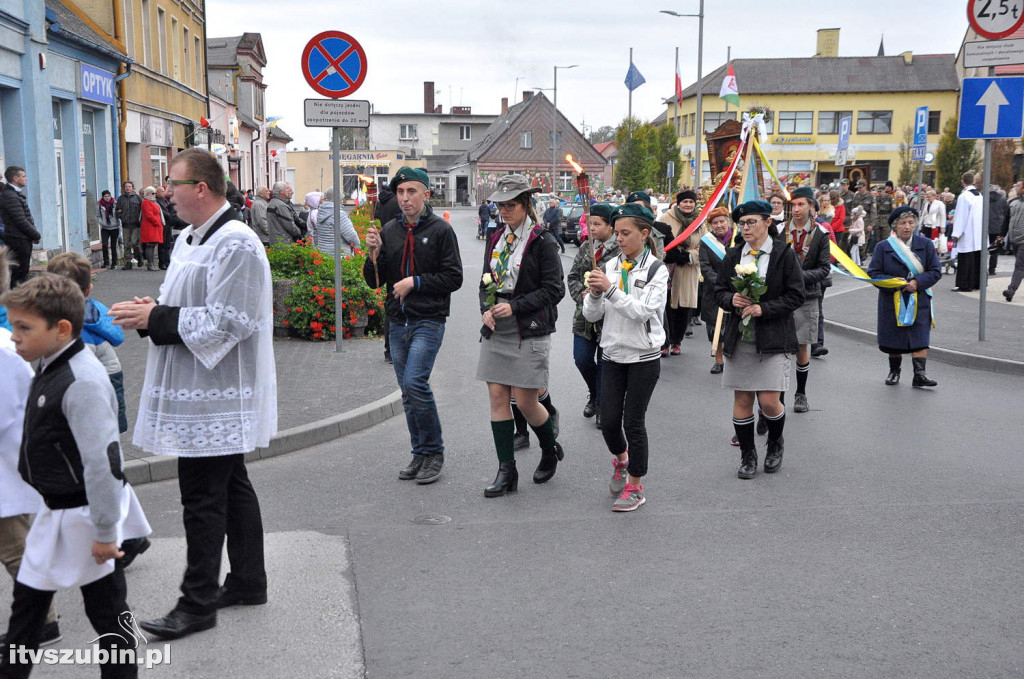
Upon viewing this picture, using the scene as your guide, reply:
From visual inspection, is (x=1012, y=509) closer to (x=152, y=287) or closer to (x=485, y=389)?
(x=485, y=389)

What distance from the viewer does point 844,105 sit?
7125cm

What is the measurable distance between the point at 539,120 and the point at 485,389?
241 ft

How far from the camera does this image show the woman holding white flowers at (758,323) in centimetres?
668

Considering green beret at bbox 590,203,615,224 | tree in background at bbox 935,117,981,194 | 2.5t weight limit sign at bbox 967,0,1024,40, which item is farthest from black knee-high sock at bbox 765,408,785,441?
tree in background at bbox 935,117,981,194

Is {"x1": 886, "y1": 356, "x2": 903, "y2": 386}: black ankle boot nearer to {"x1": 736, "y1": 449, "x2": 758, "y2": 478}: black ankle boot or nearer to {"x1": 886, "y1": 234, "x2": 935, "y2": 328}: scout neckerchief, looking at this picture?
{"x1": 886, "y1": 234, "x2": 935, "y2": 328}: scout neckerchief

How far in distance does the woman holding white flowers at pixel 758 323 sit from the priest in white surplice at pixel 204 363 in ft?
11.7

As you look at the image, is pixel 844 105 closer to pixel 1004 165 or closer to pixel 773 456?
pixel 1004 165

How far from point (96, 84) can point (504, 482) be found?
62.5ft

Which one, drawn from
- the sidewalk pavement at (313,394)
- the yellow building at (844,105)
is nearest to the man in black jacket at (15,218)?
the sidewalk pavement at (313,394)

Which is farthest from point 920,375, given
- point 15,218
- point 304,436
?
point 15,218

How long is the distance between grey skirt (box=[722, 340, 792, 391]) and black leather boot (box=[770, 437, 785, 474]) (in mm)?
442

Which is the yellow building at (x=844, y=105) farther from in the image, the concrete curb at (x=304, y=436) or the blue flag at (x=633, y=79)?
the concrete curb at (x=304, y=436)

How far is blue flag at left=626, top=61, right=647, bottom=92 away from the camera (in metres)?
Answer: 41.5

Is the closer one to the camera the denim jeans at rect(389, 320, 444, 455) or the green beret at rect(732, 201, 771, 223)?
the denim jeans at rect(389, 320, 444, 455)
